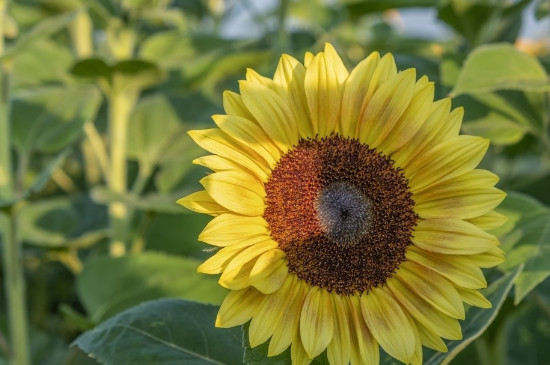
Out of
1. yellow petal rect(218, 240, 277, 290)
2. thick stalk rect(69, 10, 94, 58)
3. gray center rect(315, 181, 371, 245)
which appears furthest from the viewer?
thick stalk rect(69, 10, 94, 58)

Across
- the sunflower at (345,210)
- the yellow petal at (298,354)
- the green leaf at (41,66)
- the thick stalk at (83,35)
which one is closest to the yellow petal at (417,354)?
the sunflower at (345,210)

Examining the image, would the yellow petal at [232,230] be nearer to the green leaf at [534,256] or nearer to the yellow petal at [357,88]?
the yellow petal at [357,88]

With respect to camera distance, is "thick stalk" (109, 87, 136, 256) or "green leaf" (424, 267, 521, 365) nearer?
"green leaf" (424, 267, 521, 365)

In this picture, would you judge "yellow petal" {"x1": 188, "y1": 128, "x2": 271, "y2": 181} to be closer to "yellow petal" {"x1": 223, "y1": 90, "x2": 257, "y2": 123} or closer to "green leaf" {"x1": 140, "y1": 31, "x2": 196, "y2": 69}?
"yellow petal" {"x1": 223, "y1": 90, "x2": 257, "y2": 123}

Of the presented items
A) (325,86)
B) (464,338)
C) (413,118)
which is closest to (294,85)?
(325,86)

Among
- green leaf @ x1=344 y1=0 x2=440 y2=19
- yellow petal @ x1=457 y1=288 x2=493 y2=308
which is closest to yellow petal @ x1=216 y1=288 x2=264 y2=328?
yellow petal @ x1=457 y1=288 x2=493 y2=308

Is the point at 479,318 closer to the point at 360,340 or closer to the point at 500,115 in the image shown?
the point at 360,340

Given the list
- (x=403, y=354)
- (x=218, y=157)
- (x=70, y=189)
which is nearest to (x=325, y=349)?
(x=403, y=354)
